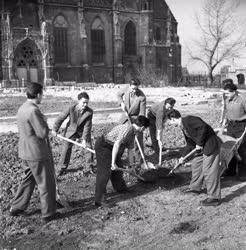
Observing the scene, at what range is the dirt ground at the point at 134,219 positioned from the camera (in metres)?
4.94

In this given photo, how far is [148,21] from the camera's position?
138 ft

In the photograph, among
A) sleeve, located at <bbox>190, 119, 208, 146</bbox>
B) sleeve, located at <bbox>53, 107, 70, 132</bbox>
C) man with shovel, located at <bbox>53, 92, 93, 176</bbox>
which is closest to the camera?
sleeve, located at <bbox>190, 119, 208, 146</bbox>

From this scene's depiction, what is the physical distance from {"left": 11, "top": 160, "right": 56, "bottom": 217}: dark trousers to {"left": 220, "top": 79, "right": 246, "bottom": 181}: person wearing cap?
3526mm

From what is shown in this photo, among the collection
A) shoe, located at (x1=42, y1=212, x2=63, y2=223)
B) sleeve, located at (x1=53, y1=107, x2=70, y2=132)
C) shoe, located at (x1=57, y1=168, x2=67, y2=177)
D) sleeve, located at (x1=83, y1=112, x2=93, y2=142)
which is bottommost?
shoe, located at (x1=42, y1=212, x2=63, y2=223)

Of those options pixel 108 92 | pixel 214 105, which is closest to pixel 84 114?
pixel 214 105

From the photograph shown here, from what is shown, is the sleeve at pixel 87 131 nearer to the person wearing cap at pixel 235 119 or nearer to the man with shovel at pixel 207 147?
the man with shovel at pixel 207 147

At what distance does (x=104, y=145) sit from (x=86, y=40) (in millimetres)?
33947

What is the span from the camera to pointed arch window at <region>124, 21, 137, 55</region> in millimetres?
41938

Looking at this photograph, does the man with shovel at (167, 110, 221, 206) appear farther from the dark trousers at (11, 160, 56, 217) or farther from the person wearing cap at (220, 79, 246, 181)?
the dark trousers at (11, 160, 56, 217)

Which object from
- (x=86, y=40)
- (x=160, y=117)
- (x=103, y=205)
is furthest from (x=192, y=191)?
(x=86, y=40)

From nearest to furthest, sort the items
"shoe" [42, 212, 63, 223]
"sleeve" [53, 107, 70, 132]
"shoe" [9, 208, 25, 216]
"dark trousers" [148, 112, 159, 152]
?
"shoe" [42, 212, 63, 223], "shoe" [9, 208, 25, 216], "sleeve" [53, 107, 70, 132], "dark trousers" [148, 112, 159, 152]

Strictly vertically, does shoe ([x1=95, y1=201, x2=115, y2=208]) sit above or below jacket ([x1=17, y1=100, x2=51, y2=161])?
below

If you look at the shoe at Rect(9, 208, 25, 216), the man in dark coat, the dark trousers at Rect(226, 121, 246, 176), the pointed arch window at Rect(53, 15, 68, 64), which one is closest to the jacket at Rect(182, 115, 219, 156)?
the dark trousers at Rect(226, 121, 246, 176)

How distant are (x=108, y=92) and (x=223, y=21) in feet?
76.4
